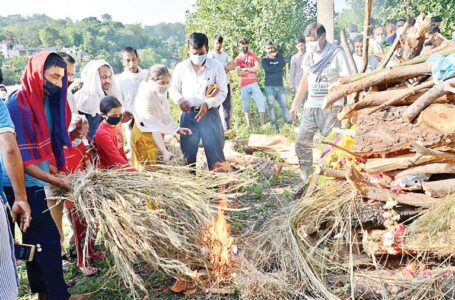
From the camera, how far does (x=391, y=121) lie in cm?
291

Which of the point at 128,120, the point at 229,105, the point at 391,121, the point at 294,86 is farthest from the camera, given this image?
the point at 294,86

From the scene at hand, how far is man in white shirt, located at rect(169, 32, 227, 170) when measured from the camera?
5246 millimetres

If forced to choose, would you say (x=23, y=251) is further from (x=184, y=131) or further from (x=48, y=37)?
(x=48, y=37)

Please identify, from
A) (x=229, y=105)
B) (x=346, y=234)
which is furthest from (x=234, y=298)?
(x=229, y=105)

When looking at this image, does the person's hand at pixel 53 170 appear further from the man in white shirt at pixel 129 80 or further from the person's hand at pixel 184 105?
the man in white shirt at pixel 129 80

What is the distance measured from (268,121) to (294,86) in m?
0.98

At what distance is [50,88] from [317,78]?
3.23 m

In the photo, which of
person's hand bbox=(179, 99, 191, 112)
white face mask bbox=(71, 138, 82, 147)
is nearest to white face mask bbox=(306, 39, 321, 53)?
person's hand bbox=(179, 99, 191, 112)

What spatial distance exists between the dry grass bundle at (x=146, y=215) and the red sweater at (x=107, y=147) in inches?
23.1

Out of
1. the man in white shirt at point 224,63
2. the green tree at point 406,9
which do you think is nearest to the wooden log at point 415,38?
the man in white shirt at point 224,63

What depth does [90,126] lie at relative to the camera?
5.00 meters

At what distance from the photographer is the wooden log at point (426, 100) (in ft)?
8.87

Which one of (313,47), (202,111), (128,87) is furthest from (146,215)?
(313,47)

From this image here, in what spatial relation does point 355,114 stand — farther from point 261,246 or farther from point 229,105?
point 229,105
